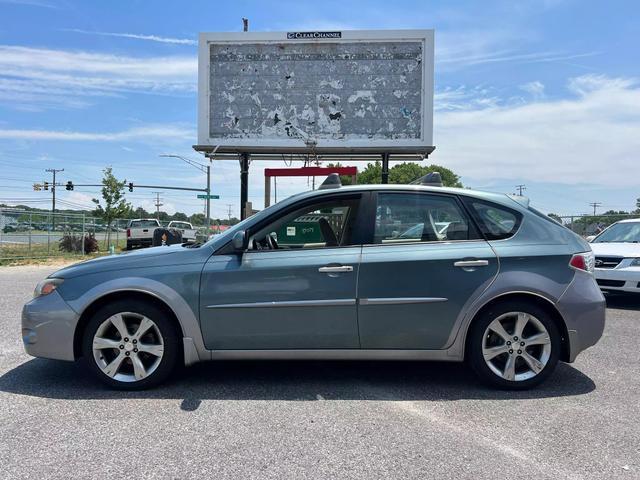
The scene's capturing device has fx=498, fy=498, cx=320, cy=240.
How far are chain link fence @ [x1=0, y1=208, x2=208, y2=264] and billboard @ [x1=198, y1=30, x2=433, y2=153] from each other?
4962 mm

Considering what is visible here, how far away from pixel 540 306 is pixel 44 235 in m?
22.4

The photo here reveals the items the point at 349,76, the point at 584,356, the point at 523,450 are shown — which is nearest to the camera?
the point at 523,450

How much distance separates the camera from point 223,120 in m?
18.4

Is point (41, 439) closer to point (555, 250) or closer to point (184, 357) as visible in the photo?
point (184, 357)

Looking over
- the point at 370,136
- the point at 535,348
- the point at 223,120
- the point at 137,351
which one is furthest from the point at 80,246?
the point at 535,348

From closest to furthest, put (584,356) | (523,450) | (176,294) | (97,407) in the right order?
(523,450), (97,407), (176,294), (584,356)

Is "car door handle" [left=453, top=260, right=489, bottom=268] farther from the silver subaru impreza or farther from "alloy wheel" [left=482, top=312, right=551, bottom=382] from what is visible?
"alloy wheel" [left=482, top=312, right=551, bottom=382]

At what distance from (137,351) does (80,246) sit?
69.8 feet

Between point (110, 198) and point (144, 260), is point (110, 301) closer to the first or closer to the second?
point (144, 260)

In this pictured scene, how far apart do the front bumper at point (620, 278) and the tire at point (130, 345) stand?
7303 millimetres

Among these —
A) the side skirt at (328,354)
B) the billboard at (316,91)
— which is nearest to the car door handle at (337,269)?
the side skirt at (328,354)

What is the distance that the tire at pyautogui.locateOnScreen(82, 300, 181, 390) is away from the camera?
4.05 metres

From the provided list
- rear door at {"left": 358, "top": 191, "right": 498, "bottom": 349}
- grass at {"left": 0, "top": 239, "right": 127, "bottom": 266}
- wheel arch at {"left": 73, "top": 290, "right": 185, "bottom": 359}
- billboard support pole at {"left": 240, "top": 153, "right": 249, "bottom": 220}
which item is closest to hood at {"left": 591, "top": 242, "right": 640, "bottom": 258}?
rear door at {"left": 358, "top": 191, "right": 498, "bottom": 349}

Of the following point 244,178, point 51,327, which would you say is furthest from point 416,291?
point 244,178
